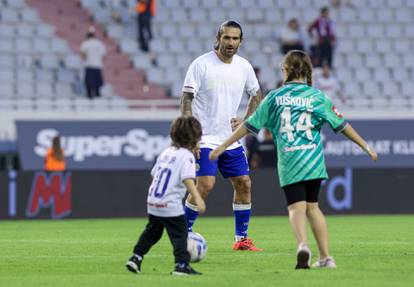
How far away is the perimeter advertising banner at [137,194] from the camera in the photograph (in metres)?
22.5

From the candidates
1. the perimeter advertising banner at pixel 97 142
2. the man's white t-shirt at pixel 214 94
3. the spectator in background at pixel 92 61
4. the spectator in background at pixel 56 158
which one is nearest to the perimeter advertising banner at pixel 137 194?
the spectator in background at pixel 56 158

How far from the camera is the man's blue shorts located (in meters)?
13.2

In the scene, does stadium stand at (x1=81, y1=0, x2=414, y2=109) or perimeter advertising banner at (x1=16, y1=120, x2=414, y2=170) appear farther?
stadium stand at (x1=81, y1=0, x2=414, y2=109)

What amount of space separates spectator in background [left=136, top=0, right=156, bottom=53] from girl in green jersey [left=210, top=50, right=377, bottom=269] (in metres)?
18.1

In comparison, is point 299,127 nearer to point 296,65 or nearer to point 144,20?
point 296,65

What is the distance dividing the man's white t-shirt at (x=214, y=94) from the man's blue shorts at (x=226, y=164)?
0.07m

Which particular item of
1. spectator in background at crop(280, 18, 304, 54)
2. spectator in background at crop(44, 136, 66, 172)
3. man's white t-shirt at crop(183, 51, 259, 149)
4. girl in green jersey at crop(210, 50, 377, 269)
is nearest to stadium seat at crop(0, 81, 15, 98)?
spectator in background at crop(44, 136, 66, 172)

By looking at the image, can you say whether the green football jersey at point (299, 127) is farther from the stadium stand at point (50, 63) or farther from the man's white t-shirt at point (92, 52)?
the man's white t-shirt at point (92, 52)

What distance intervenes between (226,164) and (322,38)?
619 inches

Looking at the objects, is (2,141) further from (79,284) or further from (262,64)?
(79,284)

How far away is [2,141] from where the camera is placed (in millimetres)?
24984

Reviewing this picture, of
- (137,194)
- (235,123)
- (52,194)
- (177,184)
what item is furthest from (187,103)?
(137,194)

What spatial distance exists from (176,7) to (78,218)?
897cm

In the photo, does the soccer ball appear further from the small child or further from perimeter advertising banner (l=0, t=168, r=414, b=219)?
perimeter advertising banner (l=0, t=168, r=414, b=219)
